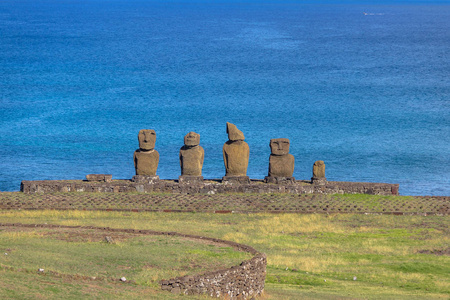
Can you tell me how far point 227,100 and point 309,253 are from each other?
6710 centimetres

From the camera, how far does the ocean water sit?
2603 inches

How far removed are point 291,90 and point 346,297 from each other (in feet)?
267

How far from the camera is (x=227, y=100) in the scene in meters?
96.3

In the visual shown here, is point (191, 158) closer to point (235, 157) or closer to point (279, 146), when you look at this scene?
point (235, 157)

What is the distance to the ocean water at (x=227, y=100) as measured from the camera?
217ft

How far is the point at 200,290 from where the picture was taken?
21.6m

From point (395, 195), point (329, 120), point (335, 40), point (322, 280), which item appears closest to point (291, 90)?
point (329, 120)

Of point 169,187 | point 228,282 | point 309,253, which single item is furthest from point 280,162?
point 228,282

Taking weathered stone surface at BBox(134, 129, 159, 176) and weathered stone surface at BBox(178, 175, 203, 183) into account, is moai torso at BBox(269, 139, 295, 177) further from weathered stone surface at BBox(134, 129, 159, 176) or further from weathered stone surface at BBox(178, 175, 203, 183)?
weathered stone surface at BBox(134, 129, 159, 176)

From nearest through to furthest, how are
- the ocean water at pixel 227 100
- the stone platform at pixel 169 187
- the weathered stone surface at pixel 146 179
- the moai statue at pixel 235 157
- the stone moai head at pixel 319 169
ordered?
the stone platform at pixel 169 187 < the weathered stone surface at pixel 146 179 < the moai statue at pixel 235 157 < the stone moai head at pixel 319 169 < the ocean water at pixel 227 100

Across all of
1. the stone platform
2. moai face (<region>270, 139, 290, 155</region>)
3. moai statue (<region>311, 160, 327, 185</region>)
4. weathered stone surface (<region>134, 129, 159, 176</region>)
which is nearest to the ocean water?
moai statue (<region>311, 160, 327, 185</region>)

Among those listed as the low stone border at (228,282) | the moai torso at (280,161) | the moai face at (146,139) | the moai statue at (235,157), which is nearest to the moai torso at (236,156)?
the moai statue at (235,157)

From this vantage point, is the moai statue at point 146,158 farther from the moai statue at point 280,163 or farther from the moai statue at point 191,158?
the moai statue at point 280,163

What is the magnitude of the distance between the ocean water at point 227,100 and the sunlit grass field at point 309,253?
74.8 feet
